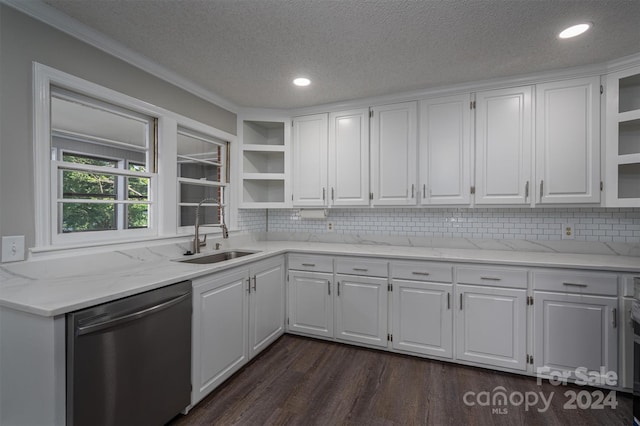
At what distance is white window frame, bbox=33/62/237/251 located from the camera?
5.42ft

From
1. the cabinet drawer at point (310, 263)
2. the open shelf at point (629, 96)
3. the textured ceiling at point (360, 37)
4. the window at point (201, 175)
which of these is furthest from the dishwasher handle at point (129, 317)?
the open shelf at point (629, 96)

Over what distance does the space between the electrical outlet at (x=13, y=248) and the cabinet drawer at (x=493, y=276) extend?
2.87 metres

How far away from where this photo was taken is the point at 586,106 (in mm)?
2340

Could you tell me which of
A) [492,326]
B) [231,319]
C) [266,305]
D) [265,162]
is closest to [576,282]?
[492,326]

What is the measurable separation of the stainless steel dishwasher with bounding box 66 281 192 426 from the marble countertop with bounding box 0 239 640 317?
79 mm

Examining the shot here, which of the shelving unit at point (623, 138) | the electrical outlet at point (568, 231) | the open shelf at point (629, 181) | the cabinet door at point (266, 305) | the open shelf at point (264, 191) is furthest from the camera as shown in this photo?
the open shelf at point (264, 191)

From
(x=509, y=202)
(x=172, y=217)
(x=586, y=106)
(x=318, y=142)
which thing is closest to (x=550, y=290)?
(x=509, y=202)

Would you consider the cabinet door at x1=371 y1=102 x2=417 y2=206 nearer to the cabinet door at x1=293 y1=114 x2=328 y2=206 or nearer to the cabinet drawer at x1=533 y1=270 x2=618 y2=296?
the cabinet door at x1=293 y1=114 x2=328 y2=206

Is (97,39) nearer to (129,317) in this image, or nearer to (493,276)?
Result: (129,317)

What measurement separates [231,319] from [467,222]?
2.38 metres

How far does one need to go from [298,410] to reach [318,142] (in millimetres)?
2468

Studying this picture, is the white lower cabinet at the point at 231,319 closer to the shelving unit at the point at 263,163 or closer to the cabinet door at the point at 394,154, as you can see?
the shelving unit at the point at 263,163

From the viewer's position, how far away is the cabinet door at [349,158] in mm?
3045

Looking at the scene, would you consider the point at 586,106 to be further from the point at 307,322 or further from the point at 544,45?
the point at 307,322
